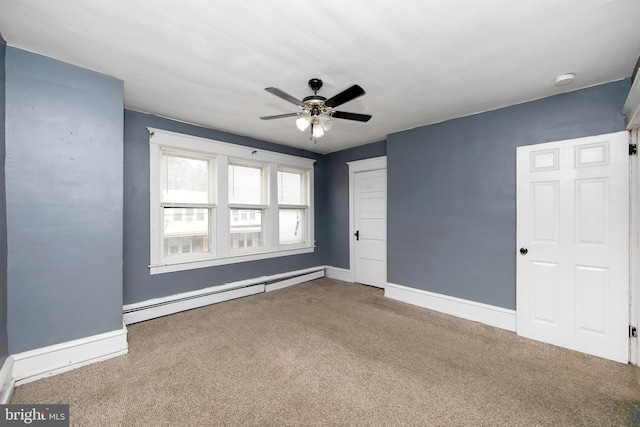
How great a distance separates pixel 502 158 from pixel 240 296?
Result: 13.4 ft

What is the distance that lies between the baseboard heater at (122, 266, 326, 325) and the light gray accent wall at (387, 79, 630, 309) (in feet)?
5.92

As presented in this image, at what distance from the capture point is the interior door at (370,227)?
4.65 m

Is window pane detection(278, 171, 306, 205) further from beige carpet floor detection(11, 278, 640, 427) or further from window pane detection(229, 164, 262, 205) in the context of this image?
beige carpet floor detection(11, 278, 640, 427)

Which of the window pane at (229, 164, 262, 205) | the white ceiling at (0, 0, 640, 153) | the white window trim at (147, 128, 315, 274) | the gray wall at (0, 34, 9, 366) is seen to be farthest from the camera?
the window pane at (229, 164, 262, 205)

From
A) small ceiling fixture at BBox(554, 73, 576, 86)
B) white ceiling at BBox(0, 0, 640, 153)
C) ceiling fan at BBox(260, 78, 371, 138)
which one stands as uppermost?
white ceiling at BBox(0, 0, 640, 153)

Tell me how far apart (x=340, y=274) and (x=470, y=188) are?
2.88 metres

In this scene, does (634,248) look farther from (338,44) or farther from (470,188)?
(338,44)

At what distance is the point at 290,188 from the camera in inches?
202

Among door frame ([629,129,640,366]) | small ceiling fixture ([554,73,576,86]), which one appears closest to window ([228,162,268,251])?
small ceiling fixture ([554,73,576,86])

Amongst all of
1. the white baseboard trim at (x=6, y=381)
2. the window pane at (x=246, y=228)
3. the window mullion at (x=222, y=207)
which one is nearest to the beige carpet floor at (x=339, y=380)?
the white baseboard trim at (x=6, y=381)

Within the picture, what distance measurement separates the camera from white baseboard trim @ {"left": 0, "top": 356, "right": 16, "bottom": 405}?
5.93 feet

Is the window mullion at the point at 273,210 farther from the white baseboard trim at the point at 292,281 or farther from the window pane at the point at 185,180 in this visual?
Result: the window pane at the point at 185,180

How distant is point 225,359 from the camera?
2.39m

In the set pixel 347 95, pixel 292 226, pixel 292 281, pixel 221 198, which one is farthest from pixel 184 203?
pixel 347 95
